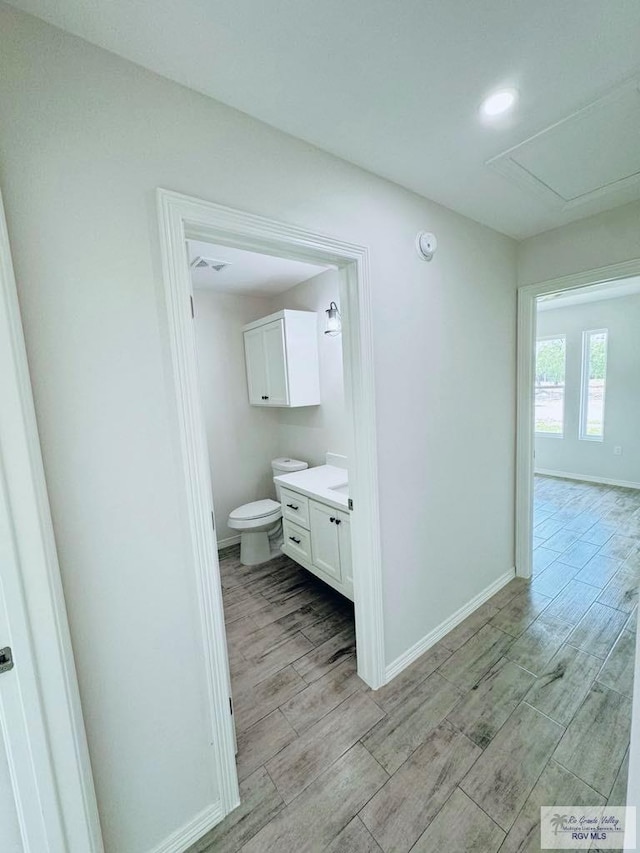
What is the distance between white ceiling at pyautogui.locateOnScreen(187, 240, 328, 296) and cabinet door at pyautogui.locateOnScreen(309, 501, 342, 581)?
1697 mm

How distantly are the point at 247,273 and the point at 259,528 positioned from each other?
223 cm

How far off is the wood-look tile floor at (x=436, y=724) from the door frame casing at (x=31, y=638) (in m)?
0.65

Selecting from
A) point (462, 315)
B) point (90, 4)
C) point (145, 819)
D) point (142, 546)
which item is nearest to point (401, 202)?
point (462, 315)

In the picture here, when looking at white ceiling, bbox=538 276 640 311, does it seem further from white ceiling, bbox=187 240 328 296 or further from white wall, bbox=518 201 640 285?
white ceiling, bbox=187 240 328 296

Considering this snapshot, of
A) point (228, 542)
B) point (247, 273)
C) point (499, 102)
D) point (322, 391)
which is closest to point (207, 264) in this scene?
point (247, 273)

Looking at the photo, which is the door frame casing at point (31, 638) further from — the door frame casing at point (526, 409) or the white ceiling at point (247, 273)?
the door frame casing at point (526, 409)

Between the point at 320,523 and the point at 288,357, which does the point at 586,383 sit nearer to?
the point at 288,357

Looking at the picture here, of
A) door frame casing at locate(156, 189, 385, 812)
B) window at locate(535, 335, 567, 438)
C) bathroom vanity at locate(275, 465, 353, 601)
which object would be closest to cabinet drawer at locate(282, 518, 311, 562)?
bathroom vanity at locate(275, 465, 353, 601)

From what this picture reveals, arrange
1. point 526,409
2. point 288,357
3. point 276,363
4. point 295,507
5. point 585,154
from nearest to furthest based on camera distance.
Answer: point 585,154
point 526,409
point 295,507
point 288,357
point 276,363

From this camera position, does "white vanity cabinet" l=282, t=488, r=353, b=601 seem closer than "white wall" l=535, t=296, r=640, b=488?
Yes

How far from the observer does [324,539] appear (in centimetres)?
235

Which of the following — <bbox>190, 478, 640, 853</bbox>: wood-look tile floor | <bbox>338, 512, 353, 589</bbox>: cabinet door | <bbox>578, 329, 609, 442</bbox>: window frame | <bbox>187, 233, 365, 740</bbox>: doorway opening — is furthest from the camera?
<bbox>578, 329, 609, 442</bbox>: window frame

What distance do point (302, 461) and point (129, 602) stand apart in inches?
100.0

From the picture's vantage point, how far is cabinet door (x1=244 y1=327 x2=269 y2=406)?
3311mm
